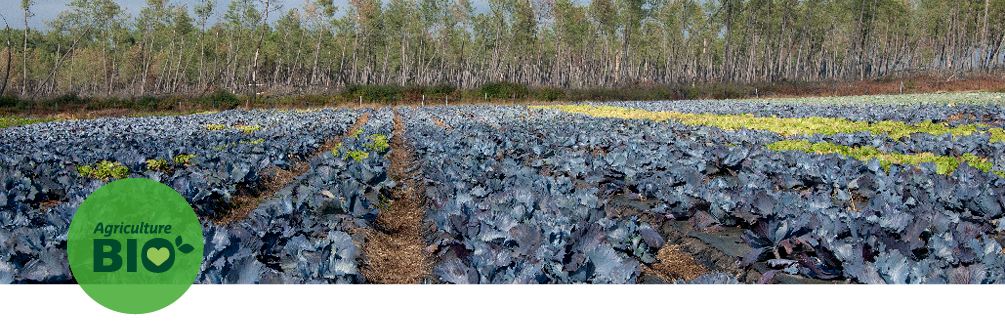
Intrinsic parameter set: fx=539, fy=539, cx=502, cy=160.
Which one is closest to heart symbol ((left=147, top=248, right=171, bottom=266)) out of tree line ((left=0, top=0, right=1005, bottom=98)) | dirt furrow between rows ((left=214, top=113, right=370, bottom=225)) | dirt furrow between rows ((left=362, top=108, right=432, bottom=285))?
dirt furrow between rows ((left=362, top=108, right=432, bottom=285))

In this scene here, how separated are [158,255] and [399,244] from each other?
2.40 m

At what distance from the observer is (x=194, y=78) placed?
83.0 meters

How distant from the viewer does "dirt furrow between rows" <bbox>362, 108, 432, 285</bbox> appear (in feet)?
11.5

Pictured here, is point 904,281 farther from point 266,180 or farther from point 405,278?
point 266,180

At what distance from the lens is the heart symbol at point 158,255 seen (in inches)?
77.1

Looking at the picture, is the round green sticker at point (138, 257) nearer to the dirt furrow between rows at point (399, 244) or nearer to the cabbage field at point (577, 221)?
the cabbage field at point (577, 221)

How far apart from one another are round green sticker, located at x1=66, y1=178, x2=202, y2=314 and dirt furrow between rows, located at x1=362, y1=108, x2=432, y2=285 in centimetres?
137

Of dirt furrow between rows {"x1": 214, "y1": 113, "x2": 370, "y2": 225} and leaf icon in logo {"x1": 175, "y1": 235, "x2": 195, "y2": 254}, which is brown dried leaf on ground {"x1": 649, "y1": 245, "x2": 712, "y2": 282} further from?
dirt furrow between rows {"x1": 214, "y1": 113, "x2": 370, "y2": 225}

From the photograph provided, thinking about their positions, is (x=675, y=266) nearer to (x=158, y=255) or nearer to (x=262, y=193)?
(x=158, y=255)

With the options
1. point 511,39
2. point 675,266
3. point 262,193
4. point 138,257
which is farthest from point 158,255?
point 511,39

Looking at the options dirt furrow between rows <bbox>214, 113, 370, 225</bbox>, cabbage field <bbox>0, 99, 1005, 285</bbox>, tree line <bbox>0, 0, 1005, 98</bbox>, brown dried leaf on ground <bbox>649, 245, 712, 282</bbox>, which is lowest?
dirt furrow between rows <bbox>214, 113, 370, 225</bbox>

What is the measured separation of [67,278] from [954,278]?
13.7 feet

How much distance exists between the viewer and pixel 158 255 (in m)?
1.99

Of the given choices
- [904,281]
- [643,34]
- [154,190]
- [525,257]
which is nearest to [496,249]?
[525,257]
